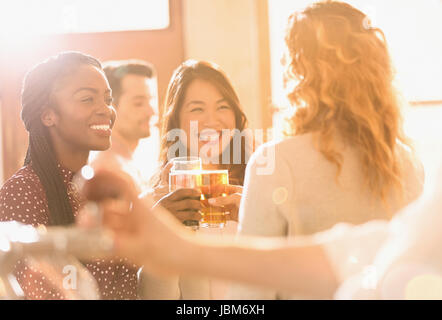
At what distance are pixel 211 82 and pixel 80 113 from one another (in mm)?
502

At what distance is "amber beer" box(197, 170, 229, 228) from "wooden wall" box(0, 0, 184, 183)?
A: 2155 millimetres

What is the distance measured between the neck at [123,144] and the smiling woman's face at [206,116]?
94cm

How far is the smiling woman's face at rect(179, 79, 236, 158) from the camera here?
6.32 ft

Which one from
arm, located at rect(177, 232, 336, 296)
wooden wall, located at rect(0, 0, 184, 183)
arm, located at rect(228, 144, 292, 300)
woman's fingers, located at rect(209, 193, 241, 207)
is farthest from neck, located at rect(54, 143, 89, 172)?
wooden wall, located at rect(0, 0, 184, 183)

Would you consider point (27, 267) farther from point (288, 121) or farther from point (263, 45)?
point (263, 45)

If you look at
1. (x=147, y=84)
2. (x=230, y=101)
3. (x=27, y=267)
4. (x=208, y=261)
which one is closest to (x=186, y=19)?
(x=147, y=84)

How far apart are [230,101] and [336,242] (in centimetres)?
129

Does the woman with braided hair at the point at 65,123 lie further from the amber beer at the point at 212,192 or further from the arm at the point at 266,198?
the arm at the point at 266,198

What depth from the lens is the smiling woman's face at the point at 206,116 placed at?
6.32 ft

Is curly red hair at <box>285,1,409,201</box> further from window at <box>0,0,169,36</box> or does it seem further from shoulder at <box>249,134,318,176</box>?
window at <box>0,0,169,36</box>

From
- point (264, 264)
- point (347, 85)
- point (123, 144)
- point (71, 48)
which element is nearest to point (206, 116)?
point (347, 85)
